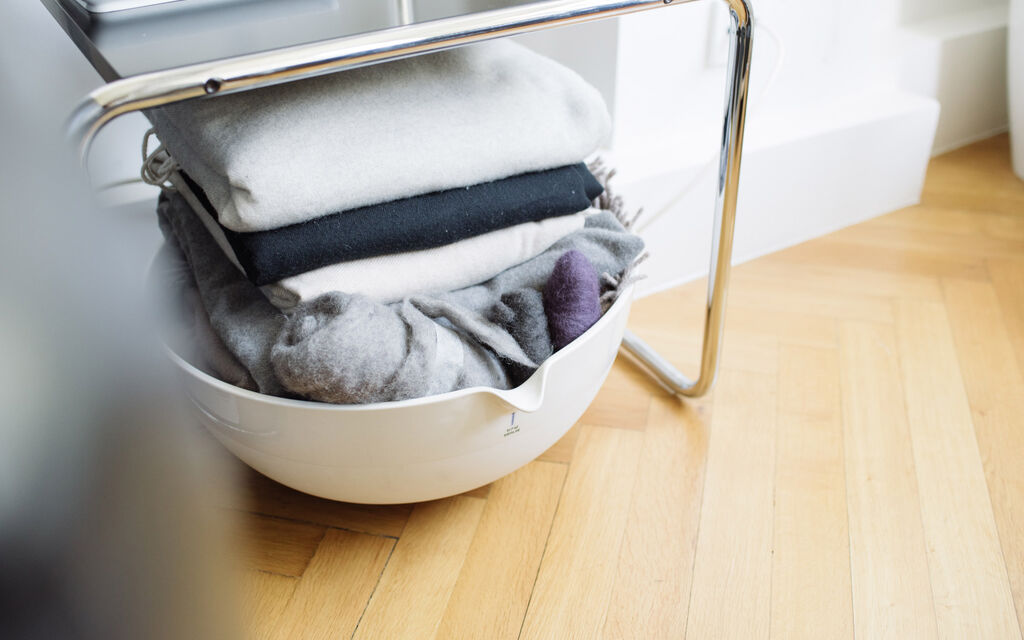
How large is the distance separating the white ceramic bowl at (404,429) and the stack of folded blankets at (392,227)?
0.02 m

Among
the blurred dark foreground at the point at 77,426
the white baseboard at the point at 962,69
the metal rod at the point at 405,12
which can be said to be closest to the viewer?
the blurred dark foreground at the point at 77,426

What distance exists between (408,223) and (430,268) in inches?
1.9

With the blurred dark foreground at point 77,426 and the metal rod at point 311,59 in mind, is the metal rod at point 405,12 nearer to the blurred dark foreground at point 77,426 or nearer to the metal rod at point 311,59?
the metal rod at point 311,59

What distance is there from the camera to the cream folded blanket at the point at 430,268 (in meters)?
0.60

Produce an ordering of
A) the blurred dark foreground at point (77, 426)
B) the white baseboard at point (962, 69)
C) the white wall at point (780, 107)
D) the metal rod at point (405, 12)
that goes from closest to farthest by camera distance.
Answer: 1. the blurred dark foreground at point (77, 426)
2. the metal rod at point (405, 12)
3. the white wall at point (780, 107)
4. the white baseboard at point (962, 69)

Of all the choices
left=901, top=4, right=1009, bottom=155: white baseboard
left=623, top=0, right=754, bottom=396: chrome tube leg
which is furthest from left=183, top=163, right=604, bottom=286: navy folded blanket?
left=901, top=4, right=1009, bottom=155: white baseboard

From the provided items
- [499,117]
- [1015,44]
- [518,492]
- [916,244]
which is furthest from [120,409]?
[1015,44]

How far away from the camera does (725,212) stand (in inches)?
29.3

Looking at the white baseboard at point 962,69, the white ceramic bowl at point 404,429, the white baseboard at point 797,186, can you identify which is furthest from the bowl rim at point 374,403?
the white baseboard at point 962,69

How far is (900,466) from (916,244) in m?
0.51

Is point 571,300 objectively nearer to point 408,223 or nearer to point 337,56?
point 408,223

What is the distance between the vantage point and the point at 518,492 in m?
0.79

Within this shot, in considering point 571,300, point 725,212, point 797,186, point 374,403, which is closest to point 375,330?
point 374,403

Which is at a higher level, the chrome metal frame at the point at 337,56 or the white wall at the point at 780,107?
the chrome metal frame at the point at 337,56
